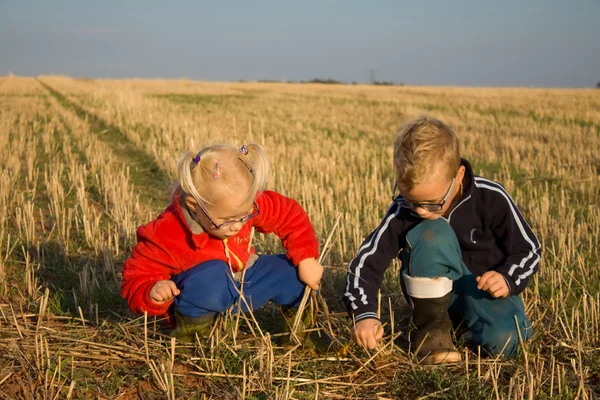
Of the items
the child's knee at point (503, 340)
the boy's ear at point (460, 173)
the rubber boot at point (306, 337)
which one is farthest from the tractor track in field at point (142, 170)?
the child's knee at point (503, 340)

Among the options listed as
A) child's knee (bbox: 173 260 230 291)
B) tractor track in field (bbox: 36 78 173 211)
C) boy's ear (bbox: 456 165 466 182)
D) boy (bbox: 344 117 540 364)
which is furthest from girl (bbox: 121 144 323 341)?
tractor track in field (bbox: 36 78 173 211)

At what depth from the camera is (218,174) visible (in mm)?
2727

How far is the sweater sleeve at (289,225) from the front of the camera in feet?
10.2

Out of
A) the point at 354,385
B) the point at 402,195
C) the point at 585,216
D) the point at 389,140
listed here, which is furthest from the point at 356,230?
the point at 389,140

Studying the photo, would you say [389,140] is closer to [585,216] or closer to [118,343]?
[585,216]

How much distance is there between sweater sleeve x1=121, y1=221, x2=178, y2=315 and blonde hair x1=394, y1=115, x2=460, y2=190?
1.16 meters

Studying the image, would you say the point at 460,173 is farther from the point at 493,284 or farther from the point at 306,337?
the point at 306,337

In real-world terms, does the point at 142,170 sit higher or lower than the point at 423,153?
lower

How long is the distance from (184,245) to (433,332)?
4.04 feet

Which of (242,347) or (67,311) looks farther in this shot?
(67,311)

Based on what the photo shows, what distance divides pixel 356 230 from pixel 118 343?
7.07 ft

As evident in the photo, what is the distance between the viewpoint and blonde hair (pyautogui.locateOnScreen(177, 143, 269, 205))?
9.04 feet

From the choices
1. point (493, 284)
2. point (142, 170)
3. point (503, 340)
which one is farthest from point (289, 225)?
point (142, 170)

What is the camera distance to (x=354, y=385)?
8.93ft
